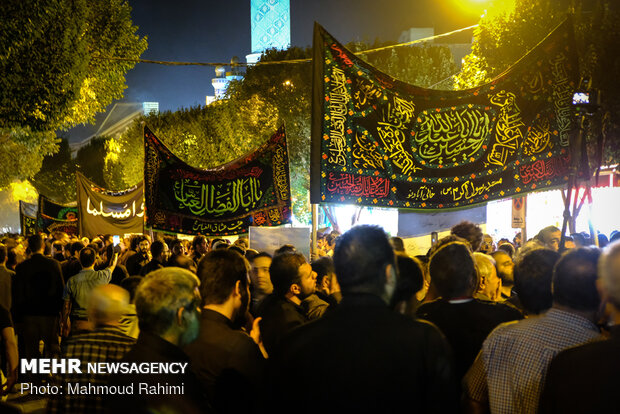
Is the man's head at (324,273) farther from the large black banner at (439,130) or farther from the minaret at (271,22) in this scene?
the minaret at (271,22)

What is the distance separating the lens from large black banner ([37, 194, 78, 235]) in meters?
24.2

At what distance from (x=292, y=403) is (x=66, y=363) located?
137 cm

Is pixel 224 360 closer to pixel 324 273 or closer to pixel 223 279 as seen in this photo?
pixel 223 279

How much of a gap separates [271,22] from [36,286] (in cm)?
13515

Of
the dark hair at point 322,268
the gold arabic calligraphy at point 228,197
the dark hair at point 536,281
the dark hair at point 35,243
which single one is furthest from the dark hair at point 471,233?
the dark hair at point 35,243

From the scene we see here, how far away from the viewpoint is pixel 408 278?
3652 mm

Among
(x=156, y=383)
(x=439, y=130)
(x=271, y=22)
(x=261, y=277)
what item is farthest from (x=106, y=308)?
(x=271, y=22)

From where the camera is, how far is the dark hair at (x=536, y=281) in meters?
3.36

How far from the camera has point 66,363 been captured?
3113 millimetres

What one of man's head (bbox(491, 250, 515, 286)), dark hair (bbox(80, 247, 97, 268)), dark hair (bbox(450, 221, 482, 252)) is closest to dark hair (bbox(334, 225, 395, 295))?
man's head (bbox(491, 250, 515, 286))

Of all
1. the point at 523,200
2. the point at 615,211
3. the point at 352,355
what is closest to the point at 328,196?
the point at 352,355

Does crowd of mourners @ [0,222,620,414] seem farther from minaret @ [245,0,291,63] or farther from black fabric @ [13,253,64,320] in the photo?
minaret @ [245,0,291,63]

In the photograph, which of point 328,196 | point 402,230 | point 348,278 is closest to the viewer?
point 348,278

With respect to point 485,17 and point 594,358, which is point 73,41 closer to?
point 485,17
